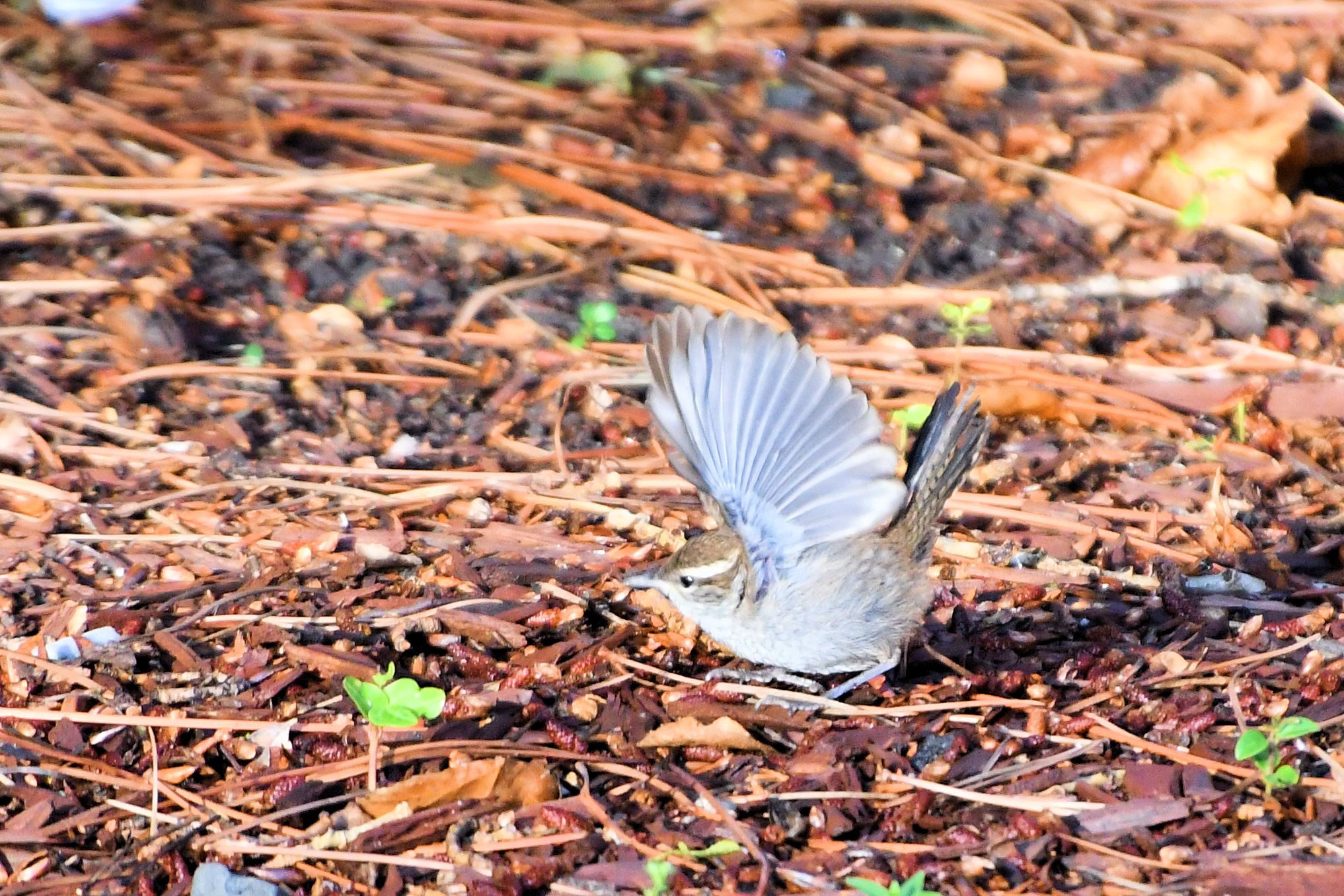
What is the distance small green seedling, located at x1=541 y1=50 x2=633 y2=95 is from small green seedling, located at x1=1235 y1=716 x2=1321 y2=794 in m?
4.84

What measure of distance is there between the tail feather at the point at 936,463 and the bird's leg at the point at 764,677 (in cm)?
48

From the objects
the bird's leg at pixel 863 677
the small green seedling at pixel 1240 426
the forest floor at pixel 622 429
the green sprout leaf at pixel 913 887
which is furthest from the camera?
the small green seedling at pixel 1240 426

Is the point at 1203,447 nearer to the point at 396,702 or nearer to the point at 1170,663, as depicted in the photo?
the point at 1170,663

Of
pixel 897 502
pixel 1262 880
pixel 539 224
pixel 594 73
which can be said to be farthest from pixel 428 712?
pixel 594 73

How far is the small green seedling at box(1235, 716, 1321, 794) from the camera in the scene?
11.2 feet

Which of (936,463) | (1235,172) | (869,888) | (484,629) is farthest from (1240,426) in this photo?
(869,888)

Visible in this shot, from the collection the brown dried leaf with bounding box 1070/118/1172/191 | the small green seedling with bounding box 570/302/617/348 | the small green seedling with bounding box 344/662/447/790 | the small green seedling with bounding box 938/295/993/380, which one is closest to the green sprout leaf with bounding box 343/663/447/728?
the small green seedling with bounding box 344/662/447/790

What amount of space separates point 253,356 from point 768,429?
107 inches

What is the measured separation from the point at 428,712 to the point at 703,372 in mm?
1085

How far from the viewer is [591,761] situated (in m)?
3.71

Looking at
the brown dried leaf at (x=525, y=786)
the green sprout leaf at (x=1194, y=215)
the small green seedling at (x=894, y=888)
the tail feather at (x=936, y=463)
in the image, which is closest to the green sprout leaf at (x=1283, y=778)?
the small green seedling at (x=894, y=888)

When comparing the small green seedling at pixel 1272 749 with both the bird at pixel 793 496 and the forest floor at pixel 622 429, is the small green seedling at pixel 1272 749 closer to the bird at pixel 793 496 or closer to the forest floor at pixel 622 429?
the forest floor at pixel 622 429

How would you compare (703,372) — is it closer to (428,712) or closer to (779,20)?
(428,712)

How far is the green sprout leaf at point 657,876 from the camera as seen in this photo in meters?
3.19
